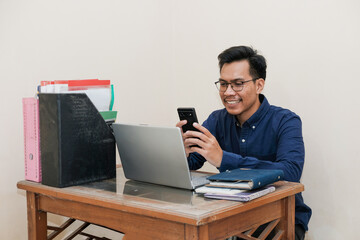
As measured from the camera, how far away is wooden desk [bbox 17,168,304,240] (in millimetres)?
→ 1164

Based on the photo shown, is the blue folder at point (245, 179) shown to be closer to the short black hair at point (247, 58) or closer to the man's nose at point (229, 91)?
the man's nose at point (229, 91)

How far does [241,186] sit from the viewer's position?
1.27 metres

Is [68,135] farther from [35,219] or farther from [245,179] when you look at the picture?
[245,179]

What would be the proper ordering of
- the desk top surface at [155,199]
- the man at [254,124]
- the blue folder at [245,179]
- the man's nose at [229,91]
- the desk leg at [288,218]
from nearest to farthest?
the desk top surface at [155,199], the blue folder at [245,179], the desk leg at [288,218], the man at [254,124], the man's nose at [229,91]

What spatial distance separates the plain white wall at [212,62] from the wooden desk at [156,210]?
1.48ft

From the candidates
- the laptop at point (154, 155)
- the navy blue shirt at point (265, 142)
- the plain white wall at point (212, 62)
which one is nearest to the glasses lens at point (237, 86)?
the navy blue shirt at point (265, 142)

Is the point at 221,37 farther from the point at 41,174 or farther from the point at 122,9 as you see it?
Result: the point at 41,174

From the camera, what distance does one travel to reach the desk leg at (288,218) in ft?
4.77

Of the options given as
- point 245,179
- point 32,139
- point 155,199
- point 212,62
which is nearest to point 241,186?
point 245,179

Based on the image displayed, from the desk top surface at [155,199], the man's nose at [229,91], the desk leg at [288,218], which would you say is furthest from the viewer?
the man's nose at [229,91]

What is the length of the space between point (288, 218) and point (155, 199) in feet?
1.53

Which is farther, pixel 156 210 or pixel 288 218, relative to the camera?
pixel 288 218

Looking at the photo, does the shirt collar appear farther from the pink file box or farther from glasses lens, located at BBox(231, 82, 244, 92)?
the pink file box

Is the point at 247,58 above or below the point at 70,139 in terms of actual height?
above
